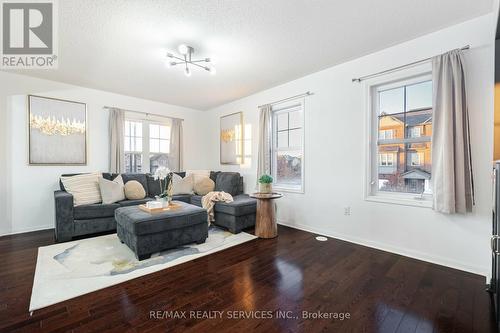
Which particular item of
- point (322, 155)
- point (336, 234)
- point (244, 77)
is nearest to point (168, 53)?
point (244, 77)

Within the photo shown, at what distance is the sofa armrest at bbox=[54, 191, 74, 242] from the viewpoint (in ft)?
10.4

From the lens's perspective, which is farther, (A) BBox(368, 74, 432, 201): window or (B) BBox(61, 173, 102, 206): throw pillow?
(B) BBox(61, 173, 102, 206): throw pillow

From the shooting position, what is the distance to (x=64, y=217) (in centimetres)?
318

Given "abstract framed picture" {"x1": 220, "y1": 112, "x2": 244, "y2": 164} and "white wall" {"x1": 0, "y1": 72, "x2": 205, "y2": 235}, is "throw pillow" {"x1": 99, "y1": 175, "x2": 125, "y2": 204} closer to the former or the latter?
"white wall" {"x1": 0, "y1": 72, "x2": 205, "y2": 235}

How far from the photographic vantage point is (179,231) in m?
2.84

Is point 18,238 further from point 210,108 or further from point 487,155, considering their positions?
point 487,155

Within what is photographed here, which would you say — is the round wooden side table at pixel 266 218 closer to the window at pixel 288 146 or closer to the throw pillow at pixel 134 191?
the window at pixel 288 146

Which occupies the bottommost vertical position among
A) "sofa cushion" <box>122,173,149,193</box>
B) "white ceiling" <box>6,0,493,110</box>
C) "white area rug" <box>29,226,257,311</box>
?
"white area rug" <box>29,226,257,311</box>

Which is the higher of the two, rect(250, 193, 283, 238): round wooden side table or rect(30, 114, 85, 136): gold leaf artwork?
rect(30, 114, 85, 136): gold leaf artwork

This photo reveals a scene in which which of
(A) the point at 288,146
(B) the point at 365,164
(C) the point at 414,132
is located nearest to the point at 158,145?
(A) the point at 288,146

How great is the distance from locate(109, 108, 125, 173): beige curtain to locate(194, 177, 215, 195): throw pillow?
1513 mm

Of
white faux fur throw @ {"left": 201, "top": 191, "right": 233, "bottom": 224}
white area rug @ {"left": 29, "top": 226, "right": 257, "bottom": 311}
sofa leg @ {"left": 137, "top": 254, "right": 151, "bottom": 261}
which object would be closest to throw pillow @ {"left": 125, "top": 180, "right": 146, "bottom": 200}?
white area rug @ {"left": 29, "top": 226, "right": 257, "bottom": 311}

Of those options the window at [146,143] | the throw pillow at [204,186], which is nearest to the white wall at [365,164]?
the throw pillow at [204,186]

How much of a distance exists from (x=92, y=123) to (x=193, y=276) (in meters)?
3.71
